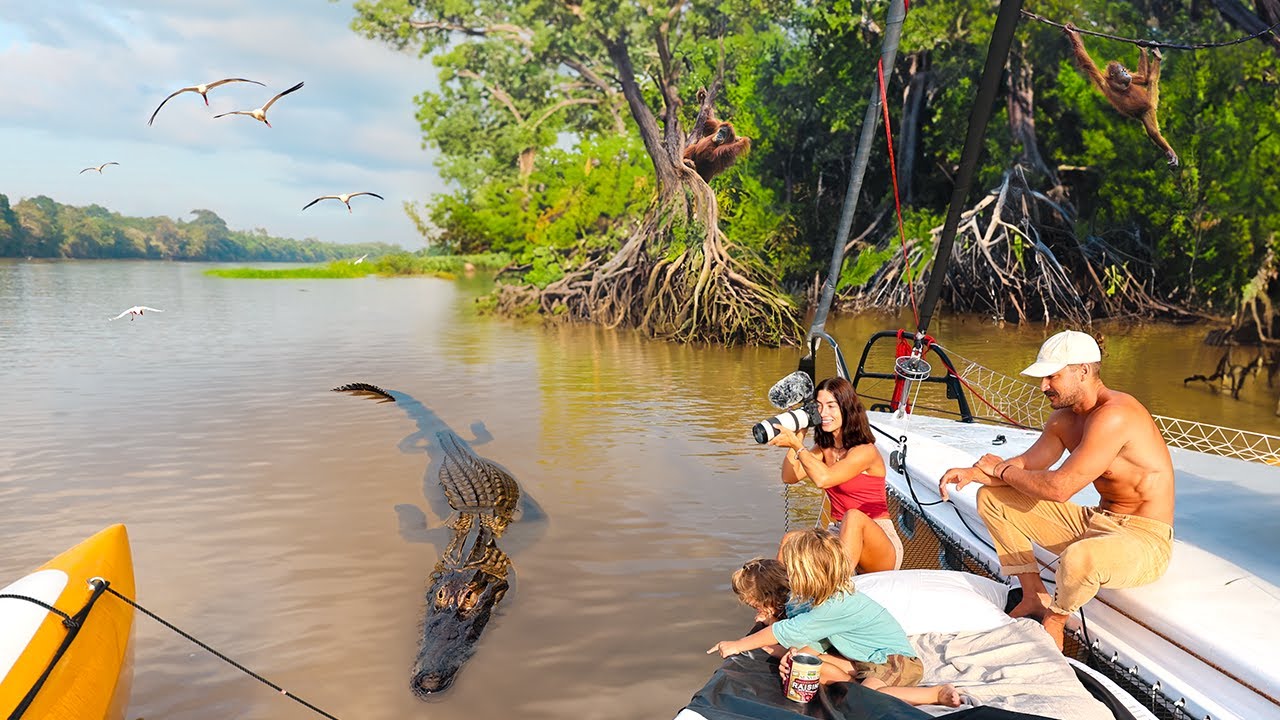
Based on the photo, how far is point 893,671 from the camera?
3234 mm

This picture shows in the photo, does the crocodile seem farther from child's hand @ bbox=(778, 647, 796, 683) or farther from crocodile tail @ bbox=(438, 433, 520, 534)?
child's hand @ bbox=(778, 647, 796, 683)

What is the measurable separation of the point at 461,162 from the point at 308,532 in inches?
993

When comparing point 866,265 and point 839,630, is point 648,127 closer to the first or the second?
point 866,265

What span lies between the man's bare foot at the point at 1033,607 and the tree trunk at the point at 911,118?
720 inches

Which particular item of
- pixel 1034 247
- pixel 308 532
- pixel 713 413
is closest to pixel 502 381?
pixel 713 413

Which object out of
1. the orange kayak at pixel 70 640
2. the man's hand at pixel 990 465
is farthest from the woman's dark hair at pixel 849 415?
the orange kayak at pixel 70 640

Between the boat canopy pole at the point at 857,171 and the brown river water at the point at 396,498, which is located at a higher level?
the boat canopy pole at the point at 857,171

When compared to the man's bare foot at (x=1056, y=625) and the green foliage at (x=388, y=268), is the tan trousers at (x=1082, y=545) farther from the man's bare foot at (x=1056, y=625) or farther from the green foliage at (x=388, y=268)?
the green foliage at (x=388, y=268)

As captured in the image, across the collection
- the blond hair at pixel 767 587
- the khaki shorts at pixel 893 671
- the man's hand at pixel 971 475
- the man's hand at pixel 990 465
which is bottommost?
the khaki shorts at pixel 893 671

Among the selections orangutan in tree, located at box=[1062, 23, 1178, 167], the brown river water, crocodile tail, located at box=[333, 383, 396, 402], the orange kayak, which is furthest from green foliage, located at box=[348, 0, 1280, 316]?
the orange kayak

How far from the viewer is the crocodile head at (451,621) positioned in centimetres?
412

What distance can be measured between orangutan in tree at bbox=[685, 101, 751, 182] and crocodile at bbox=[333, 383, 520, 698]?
1122 cm

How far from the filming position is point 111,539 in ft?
13.6

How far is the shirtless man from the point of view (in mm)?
3469
